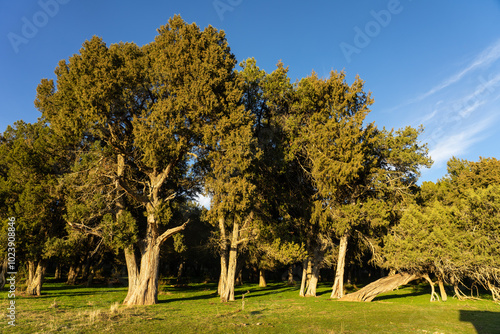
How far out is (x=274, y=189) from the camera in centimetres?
2609

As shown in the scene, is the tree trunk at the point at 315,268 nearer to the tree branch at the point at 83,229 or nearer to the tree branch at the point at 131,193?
the tree branch at the point at 131,193

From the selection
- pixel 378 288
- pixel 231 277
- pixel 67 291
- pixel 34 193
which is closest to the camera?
pixel 34 193

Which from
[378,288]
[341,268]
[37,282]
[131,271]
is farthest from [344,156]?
[37,282]

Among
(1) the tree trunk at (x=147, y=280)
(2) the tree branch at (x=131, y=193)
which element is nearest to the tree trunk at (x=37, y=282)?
(1) the tree trunk at (x=147, y=280)

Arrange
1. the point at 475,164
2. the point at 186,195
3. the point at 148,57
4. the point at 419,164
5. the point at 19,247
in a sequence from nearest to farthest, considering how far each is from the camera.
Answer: the point at 19,247 → the point at 148,57 → the point at 419,164 → the point at 186,195 → the point at 475,164

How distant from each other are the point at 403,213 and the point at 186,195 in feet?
61.1

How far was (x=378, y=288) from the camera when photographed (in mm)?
24844

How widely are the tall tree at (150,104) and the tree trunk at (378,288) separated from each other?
14.8 meters

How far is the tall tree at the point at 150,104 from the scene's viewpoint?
19.1 metres

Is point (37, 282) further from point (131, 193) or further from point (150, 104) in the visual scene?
point (150, 104)

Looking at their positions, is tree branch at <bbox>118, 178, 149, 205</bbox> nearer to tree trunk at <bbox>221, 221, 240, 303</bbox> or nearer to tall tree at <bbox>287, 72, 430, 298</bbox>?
tree trunk at <bbox>221, 221, 240, 303</bbox>

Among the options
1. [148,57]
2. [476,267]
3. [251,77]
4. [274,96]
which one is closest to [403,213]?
[476,267]

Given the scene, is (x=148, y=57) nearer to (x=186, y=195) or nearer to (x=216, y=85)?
(x=216, y=85)

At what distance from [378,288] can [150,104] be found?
75.3 feet
